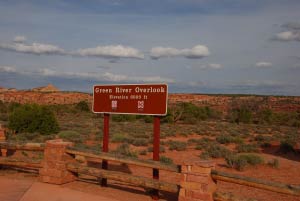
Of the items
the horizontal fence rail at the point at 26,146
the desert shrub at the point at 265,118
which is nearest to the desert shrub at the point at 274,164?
the horizontal fence rail at the point at 26,146

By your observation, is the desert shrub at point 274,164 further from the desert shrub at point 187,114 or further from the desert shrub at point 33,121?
the desert shrub at point 187,114

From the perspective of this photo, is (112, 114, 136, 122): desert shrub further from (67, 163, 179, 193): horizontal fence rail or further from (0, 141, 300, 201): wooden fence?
(67, 163, 179, 193): horizontal fence rail

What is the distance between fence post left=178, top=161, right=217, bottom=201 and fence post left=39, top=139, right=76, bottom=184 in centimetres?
304

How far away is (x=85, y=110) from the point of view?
52.5 m

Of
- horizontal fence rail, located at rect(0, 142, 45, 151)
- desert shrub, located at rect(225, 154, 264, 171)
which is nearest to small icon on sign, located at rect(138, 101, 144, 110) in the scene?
horizontal fence rail, located at rect(0, 142, 45, 151)

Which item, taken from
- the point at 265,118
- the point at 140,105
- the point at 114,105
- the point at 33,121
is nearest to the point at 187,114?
the point at 265,118

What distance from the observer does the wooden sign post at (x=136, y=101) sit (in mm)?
7500

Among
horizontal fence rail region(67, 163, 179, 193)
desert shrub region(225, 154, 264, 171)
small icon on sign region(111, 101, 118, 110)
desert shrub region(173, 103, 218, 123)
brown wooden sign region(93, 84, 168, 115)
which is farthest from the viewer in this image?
desert shrub region(173, 103, 218, 123)

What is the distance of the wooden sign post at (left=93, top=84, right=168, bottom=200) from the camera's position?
750cm

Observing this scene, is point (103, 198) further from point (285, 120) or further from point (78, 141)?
point (285, 120)

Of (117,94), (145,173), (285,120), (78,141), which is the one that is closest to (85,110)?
(285,120)

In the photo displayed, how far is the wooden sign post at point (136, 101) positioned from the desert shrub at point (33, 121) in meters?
13.5

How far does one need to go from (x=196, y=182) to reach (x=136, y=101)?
237cm

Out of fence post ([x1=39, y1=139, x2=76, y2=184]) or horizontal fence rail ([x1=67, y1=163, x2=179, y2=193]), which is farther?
fence post ([x1=39, y1=139, x2=76, y2=184])
